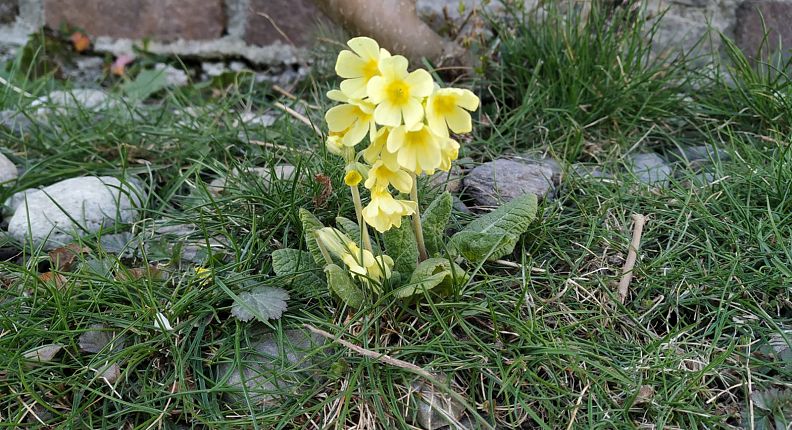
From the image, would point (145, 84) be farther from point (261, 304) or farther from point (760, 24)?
point (760, 24)

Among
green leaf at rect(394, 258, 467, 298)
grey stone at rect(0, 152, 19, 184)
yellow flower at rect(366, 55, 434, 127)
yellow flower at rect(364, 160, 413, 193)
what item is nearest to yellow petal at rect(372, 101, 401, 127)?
yellow flower at rect(366, 55, 434, 127)

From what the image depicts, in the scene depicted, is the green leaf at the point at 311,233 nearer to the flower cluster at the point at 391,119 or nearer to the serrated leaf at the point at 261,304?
the serrated leaf at the point at 261,304

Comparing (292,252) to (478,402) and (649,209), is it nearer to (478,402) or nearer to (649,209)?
(478,402)

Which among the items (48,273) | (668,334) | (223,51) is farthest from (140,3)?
(668,334)

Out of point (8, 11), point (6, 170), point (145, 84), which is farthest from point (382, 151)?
point (8, 11)

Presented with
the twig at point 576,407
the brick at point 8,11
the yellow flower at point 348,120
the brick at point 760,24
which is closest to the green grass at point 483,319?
the twig at point 576,407
